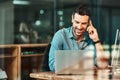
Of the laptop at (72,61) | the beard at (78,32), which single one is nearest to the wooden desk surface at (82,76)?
the laptop at (72,61)

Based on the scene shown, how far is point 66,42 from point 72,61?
219mm

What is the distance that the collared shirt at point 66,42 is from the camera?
9.89 ft

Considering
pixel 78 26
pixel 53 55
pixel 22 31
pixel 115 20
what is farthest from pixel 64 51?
pixel 115 20

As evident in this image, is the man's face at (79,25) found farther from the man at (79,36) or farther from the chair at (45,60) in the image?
the chair at (45,60)

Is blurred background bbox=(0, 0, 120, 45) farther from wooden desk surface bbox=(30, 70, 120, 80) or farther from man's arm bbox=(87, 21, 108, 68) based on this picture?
wooden desk surface bbox=(30, 70, 120, 80)

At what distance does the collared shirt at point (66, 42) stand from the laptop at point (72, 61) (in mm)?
61

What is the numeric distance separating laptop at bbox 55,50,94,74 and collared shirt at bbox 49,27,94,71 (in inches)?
2.4

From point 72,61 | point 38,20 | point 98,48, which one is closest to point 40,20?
point 38,20

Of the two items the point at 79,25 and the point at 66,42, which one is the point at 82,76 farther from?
the point at 79,25

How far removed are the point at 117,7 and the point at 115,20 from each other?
0.17m

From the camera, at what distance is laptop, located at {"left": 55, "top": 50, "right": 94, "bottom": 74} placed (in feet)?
9.35

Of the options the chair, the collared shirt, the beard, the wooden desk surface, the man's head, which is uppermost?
the man's head

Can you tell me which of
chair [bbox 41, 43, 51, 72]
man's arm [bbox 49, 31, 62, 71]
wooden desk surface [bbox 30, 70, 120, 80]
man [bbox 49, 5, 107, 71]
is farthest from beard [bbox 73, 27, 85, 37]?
wooden desk surface [bbox 30, 70, 120, 80]

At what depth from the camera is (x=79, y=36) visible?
10.2ft
